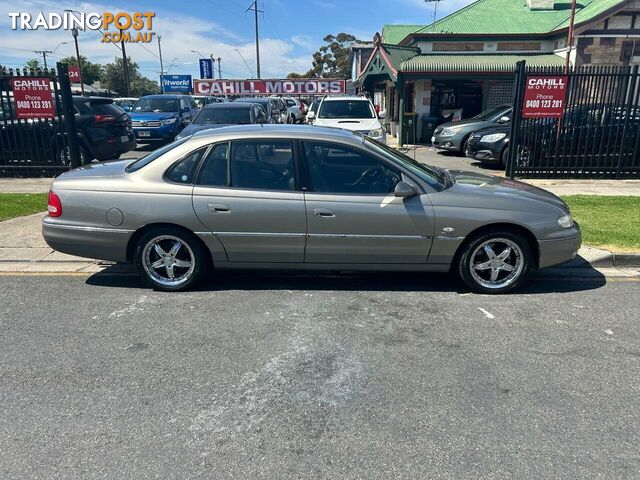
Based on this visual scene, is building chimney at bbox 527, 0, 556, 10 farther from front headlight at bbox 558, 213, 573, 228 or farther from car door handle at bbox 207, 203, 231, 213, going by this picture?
car door handle at bbox 207, 203, 231, 213

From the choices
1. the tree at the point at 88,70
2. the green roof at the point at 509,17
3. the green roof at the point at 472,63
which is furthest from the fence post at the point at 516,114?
the tree at the point at 88,70

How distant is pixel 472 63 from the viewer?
17.7 m

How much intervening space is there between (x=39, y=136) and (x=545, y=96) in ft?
35.4

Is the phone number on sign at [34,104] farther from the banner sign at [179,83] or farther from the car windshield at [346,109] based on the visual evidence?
the banner sign at [179,83]

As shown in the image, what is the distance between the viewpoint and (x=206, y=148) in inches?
188

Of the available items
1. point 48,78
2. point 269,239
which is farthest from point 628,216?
point 48,78

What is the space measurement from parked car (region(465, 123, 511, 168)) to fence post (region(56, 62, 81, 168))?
31.0ft

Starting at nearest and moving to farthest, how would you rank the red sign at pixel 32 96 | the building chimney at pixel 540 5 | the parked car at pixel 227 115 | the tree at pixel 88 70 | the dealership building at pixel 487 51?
the red sign at pixel 32 96, the parked car at pixel 227 115, the dealership building at pixel 487 51, the building chimney at pixel 540 5, the tree at pixel 88 70

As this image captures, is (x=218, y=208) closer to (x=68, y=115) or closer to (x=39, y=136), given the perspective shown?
(x=68, y=115)

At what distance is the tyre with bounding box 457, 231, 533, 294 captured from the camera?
15.3 feet

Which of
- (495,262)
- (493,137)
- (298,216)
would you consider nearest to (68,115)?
(298,216)

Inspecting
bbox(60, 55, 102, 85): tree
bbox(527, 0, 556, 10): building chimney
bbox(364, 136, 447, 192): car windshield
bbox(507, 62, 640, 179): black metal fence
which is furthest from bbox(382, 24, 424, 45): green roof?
bbox(60, 55, 102, 85): tree

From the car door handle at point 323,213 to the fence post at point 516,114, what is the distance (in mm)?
7189

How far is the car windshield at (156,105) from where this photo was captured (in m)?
17.2
